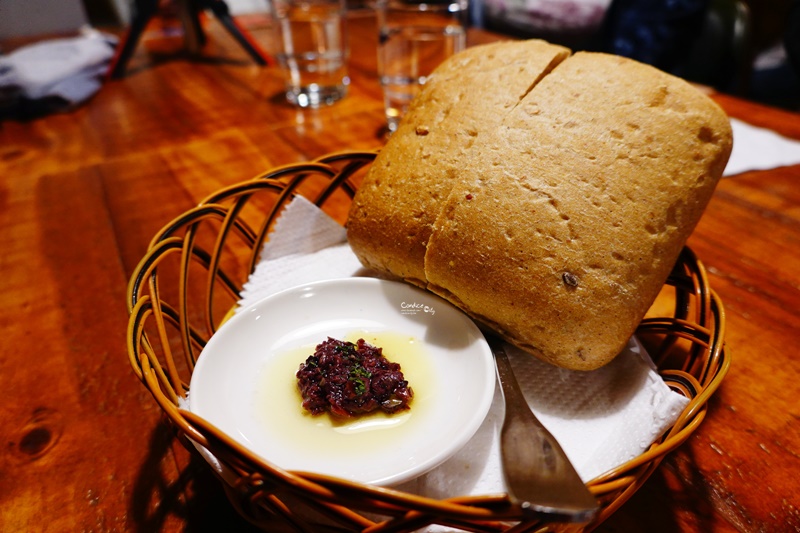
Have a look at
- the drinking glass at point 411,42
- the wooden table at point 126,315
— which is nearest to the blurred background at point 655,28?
the wooden table at point 126,315

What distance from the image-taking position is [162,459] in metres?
0.68

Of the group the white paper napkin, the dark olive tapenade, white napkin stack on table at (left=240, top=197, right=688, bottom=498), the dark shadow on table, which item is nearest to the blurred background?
the white paper napkin

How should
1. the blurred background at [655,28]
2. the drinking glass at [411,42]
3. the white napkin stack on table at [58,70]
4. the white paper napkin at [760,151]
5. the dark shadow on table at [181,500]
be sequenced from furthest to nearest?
the blurred background at [655,28]
the white napkin stack on table at [58,70]
the drinking glass at [411,42]
the white paper napkin at [760,151]
the dark shadow on table at [181,500]

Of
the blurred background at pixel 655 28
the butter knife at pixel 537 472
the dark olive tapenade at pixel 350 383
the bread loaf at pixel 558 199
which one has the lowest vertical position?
the blurred background at pixel 655 28

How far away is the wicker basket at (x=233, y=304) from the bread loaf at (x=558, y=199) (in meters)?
0.10

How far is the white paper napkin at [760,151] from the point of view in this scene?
1.40 m

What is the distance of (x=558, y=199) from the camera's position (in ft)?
2.26

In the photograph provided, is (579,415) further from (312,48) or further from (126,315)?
(312,48)

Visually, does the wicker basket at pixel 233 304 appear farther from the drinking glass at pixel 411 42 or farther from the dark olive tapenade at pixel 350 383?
the drinking glass at pixel 411 42

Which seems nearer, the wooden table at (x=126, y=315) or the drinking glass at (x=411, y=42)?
the wooden table at (x=126, y=315)

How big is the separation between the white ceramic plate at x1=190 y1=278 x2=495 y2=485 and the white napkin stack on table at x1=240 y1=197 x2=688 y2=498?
4cm

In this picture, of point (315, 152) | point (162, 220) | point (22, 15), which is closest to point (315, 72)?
point (315, 152)

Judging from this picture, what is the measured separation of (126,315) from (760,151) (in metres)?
1.62

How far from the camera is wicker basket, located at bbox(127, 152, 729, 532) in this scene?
469 mm
